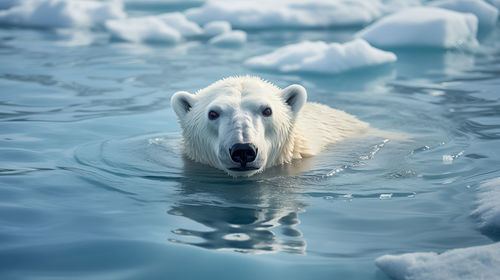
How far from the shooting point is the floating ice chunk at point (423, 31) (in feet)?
35.6

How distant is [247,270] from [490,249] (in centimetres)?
119

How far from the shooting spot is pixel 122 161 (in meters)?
4.88

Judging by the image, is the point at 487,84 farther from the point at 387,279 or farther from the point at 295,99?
the point at 387,279

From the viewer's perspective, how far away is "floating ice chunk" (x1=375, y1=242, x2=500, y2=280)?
2715 mm

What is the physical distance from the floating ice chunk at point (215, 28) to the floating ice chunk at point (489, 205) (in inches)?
386

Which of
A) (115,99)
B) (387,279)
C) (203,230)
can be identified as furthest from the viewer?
(115,99)

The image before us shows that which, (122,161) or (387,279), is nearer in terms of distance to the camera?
(387,279)

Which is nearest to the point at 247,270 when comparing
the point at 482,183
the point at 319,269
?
the point at 319,269

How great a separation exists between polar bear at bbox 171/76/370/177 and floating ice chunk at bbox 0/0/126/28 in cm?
1021

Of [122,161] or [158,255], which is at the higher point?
[122,161]

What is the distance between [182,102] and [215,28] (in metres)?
8.59

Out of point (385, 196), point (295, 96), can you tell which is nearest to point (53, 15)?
point (295, 96)

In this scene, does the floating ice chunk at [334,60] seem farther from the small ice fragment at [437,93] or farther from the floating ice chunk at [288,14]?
the floating ice chunk at [288,14]

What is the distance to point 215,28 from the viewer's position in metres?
13.2
